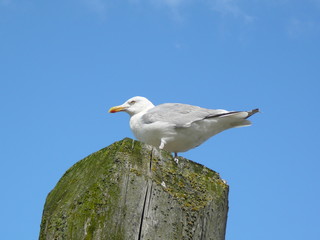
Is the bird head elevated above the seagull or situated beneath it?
elevated above

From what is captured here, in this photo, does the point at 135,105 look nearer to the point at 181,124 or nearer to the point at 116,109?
the point at 116,109

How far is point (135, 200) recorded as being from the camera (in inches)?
143

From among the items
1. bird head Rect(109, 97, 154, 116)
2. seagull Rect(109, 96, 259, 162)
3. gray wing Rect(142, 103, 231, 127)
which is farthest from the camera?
bird head Rect(109, 97, 154, 116)

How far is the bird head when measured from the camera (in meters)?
8.62

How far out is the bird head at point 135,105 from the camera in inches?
339

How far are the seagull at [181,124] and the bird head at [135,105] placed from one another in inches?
26.3

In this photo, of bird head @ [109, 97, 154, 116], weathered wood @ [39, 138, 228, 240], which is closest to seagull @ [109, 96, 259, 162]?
bird head @ [109, 97, 154, 116]

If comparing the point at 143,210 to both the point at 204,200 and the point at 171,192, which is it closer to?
the point at 171,192

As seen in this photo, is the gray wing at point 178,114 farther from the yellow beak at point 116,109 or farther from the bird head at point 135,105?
the yellow beak at point 116,109

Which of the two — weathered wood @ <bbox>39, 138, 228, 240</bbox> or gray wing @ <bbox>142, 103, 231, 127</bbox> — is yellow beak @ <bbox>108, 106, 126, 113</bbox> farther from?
weathered wood @ <bbox>39, 138, 228, 240</bbox>

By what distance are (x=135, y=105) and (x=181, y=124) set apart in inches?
71.6

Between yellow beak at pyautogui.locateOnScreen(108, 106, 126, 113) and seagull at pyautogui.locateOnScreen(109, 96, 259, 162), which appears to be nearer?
seagull at pyautogui.locateOnScreen(109, 96, 259, 162)

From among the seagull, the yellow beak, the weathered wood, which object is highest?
the yellow beak

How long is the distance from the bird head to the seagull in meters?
0.67
